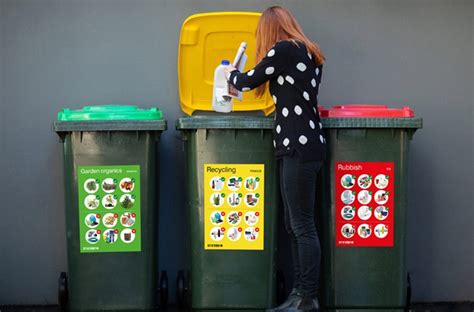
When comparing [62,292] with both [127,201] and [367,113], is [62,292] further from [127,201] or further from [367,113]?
[367,113]

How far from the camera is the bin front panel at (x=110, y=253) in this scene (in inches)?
198

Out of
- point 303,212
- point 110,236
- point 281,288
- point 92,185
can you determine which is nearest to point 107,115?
point 92,185

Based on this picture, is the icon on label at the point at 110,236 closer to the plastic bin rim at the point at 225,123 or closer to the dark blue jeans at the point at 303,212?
the plastic bin rim at the point at 225,123

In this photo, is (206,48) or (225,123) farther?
(206,48)

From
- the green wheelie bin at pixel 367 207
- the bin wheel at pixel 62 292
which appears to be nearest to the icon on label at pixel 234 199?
the green wheelie bin at pixel 367 207

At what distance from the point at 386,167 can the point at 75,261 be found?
2.14 meters

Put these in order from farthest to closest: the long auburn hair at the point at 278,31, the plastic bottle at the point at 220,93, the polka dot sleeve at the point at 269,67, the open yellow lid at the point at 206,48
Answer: the open yellow lid at the point at 206,48 → the plastic bottle at the point at 220,93 → the long auburn hair at the point at 278,31 → the polka dot sleeve at the point at 269,67

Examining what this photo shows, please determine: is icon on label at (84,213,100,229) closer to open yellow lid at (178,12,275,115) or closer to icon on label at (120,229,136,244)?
icon on label at (120,229,136,244)

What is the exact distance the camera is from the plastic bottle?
5.48m

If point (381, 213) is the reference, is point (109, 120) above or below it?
above

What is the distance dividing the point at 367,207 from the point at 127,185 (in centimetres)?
159

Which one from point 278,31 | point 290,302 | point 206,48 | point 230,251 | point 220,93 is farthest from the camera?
point 206,48

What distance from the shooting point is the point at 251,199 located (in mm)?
5031

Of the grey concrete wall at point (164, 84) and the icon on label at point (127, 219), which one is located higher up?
the grey concrete wall at point (164, 84)
